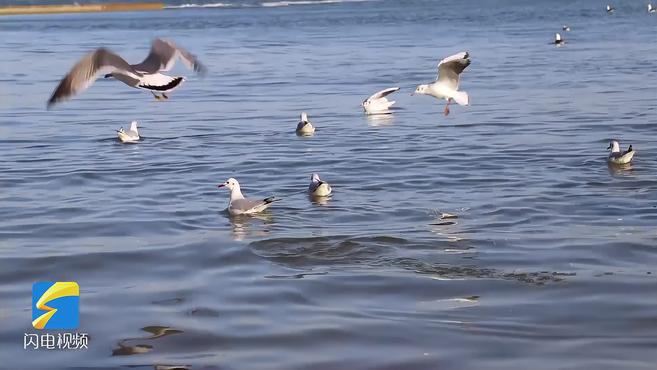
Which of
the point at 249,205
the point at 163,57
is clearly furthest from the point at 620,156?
the point at 163,57

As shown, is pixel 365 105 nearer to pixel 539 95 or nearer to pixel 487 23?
pixel 539 95

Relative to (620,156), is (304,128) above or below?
above

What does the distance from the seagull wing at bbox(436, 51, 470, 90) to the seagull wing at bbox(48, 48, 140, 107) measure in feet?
15.0

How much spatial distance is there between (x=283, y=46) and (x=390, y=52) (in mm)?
7411

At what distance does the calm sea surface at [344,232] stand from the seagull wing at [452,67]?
122cm

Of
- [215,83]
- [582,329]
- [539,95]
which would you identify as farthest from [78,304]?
[215,83]

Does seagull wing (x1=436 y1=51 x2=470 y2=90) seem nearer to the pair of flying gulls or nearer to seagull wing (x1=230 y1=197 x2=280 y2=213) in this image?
the pair of flying gulls

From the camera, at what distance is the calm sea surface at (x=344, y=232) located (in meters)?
9.02

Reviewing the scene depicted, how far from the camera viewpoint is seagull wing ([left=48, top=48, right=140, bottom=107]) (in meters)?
12.1

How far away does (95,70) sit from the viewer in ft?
40.2

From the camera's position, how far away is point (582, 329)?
9.21 m

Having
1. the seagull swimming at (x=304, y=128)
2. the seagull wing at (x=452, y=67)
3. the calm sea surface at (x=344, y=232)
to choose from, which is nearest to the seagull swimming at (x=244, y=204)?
the calm sea surface at (x=344, y=232)

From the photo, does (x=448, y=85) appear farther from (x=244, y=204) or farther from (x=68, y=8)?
(x=68, y=8)

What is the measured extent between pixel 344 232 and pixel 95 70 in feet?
9.62
